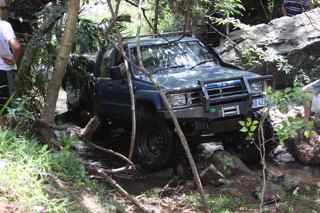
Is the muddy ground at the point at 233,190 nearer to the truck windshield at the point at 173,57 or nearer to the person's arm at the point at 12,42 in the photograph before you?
the truck windshield at the point at 173,57

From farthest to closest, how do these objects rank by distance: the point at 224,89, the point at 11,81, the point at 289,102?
the point at 224,89 < the point at 11,81 < the point at 289,102

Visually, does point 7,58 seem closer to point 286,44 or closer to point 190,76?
point 190,76

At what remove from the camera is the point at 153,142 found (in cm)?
769

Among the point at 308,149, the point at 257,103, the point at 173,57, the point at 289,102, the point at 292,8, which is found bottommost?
the point at 308,149

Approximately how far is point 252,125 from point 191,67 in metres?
3.29

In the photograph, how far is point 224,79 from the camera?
755cm

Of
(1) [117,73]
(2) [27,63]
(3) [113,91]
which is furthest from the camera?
(3) [113,91]

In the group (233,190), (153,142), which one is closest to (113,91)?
(153,142)

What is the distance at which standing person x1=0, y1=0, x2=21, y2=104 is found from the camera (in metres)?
6.60

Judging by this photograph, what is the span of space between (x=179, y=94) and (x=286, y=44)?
16.3 feet

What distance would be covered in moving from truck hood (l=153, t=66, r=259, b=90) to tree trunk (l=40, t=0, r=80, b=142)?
6.00 feet

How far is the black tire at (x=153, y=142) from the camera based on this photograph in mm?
7391

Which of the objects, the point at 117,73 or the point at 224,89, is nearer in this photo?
the point at 224,89

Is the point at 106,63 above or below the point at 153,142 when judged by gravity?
above
